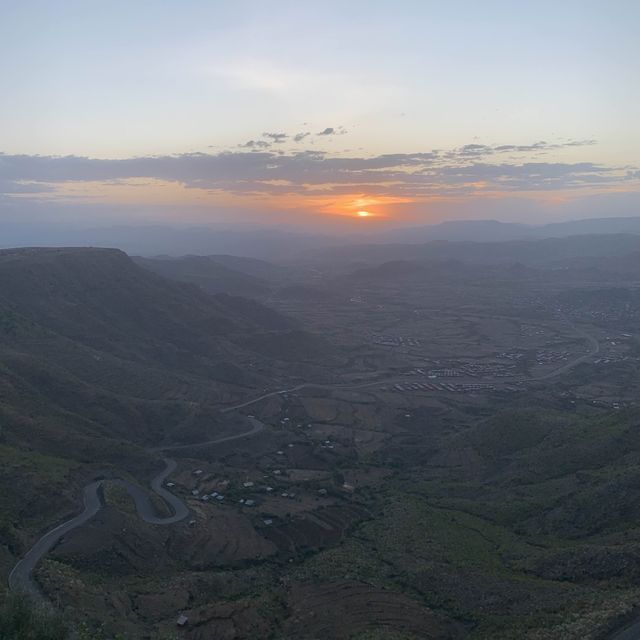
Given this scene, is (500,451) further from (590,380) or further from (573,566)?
(590,380)

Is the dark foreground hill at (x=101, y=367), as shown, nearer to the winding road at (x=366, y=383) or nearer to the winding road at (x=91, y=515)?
the winding road at (x=91, y=515)

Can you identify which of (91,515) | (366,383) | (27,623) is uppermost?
(27,623)

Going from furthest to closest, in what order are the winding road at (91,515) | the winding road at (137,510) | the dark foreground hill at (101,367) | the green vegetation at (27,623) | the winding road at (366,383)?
the winding road at (366,383), the dark foreground hill at (101,367), the winding road at (91,515), the winding road at (137,510), the green vegetation at (27,623)

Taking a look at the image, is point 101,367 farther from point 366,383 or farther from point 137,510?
point 366,383

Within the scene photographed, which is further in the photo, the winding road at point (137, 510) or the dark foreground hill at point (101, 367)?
the dark foreground hill at point (101, 367)

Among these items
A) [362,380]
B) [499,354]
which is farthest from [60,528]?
[499,354]

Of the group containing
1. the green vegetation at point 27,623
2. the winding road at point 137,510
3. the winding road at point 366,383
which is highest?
the green vegetation at point 27,623

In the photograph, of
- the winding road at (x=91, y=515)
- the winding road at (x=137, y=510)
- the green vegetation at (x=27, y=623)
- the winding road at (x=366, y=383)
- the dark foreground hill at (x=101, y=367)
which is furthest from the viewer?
the winding road at (x=366, y=383)

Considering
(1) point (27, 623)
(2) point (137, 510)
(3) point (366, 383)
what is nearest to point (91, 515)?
(2) point (137, 510)

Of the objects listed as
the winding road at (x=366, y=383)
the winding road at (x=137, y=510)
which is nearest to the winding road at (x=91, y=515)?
the winding road at (x=137, y=510)
